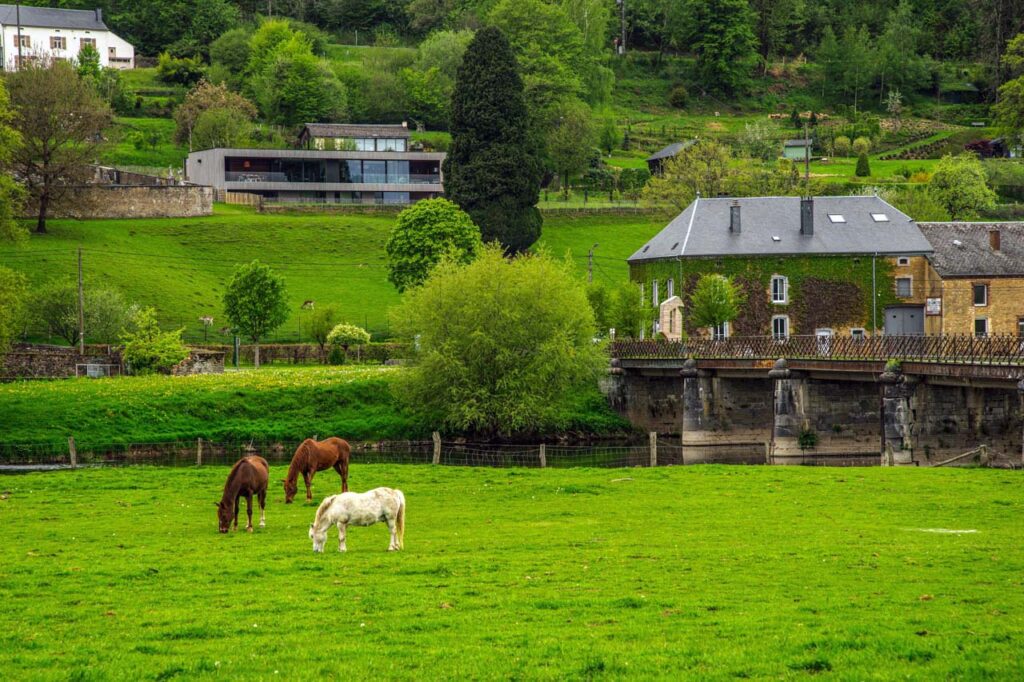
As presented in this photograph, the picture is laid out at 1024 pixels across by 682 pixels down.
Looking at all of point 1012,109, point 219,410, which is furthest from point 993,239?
point 1012,109

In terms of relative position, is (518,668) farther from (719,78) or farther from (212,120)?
(719,78)

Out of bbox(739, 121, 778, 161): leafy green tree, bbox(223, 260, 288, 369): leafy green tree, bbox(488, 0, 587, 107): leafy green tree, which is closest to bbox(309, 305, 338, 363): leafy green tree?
bbox(223, 260, 288, 369): leafy green tree

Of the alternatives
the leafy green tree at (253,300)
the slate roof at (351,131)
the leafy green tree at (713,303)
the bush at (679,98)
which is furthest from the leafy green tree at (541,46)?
the leafy green tree at (713,303)

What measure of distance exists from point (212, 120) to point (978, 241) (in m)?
74.8

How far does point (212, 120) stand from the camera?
124125mm

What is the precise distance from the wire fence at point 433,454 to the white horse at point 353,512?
2639 centimetres

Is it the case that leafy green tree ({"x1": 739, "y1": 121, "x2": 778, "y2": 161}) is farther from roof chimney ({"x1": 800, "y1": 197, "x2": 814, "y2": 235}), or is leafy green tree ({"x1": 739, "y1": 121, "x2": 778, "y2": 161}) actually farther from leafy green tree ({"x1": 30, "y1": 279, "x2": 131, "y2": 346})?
leafy green tree ({"x1": 30, "y1": 279, "x2": 131, "y2": 346})

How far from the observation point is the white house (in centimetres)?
15975

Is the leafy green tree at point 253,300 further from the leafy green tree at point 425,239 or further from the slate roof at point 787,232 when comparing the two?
the slate roof at point 787,232

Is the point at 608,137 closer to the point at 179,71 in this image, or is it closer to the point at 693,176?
the point at 693,176

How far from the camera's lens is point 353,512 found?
2256 centimetres

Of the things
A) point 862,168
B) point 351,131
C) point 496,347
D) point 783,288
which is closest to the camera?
point 496,347

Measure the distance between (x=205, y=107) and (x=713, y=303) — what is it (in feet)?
251

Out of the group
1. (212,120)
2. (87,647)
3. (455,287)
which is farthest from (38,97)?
(87,647)
